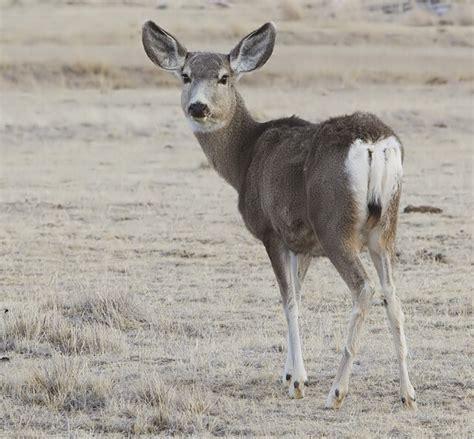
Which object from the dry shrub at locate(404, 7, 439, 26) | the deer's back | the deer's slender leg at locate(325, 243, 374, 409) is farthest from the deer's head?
the dry shrub at locate(404, 7, 439, 26)

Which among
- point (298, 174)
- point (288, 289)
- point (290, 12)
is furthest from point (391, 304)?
point (290, 12)

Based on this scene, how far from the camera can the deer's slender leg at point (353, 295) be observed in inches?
309

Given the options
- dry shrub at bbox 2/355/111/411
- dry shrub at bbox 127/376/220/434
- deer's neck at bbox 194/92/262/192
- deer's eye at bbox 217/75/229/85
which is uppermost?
deer's eye at bbox 217/75/229/85

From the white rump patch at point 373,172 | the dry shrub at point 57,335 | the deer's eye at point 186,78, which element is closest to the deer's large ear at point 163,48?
the deer's eye at point 186,78

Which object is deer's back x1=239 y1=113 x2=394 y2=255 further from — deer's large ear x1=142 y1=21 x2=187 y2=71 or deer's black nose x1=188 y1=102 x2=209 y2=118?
deer's large ear x1=142 y1=21 x2=187 y2=71

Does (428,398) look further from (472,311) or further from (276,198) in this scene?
(472,311)

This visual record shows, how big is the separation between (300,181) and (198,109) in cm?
119

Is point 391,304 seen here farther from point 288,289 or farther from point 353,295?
point 288,289

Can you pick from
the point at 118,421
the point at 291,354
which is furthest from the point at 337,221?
the point at 118,421

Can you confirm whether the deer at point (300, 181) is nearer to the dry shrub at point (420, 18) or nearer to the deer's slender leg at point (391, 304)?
the deer's slender leg at point (391, 304)

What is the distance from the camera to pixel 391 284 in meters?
8.14

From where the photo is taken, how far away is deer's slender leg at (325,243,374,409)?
784 centimetres

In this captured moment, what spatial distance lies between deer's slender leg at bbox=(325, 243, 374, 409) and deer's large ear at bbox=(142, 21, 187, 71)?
98.9 inches

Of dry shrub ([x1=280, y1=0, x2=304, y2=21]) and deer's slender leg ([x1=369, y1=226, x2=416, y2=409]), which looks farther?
dry shrub ([x1=280, y1=0, x2=304, y2=21])
